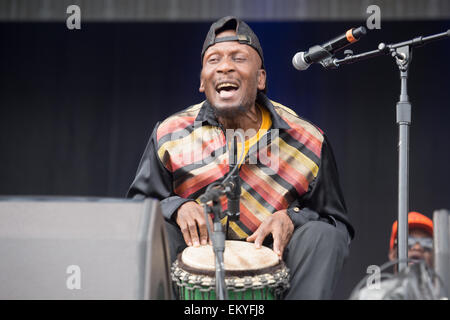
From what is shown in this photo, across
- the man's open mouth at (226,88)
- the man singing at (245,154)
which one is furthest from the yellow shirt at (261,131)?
the man's open mouth at (226,88)

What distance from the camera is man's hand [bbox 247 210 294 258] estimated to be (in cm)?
215

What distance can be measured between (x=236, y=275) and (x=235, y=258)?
8 cm

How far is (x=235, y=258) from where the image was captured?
201 cm

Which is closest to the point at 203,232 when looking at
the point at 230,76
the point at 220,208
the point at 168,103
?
the point at 220,208

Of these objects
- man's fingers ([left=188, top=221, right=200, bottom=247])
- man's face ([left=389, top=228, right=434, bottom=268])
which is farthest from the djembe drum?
man's face ([left=389, top=228, right=434, bottom=268])

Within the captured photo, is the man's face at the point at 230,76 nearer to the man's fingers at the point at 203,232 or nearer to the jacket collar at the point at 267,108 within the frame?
the jacket collar at the point at 267,108

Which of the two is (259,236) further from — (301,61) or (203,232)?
(301,61)

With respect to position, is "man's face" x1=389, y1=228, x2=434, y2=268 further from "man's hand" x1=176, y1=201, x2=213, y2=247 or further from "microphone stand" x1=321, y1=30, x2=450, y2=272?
"man's hand" x1=176, y1=201, x2=213, y2=247

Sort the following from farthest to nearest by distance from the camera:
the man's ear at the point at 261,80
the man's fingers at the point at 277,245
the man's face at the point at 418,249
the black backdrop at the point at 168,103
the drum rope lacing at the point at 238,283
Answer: the black backdrop at the point at 168,103
the man's face at the point at 418,249
the man's ear at the point at 261,80
the man's fingers at the point at 277,245
the drum rope lacing at the point at 238,283

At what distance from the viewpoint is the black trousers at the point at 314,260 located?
203cm

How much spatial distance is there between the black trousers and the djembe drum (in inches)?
2.9

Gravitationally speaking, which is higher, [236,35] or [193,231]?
[236,35]

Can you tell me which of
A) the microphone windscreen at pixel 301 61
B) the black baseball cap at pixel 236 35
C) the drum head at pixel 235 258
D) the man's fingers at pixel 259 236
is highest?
the black baseball cap at pixel 236 35
